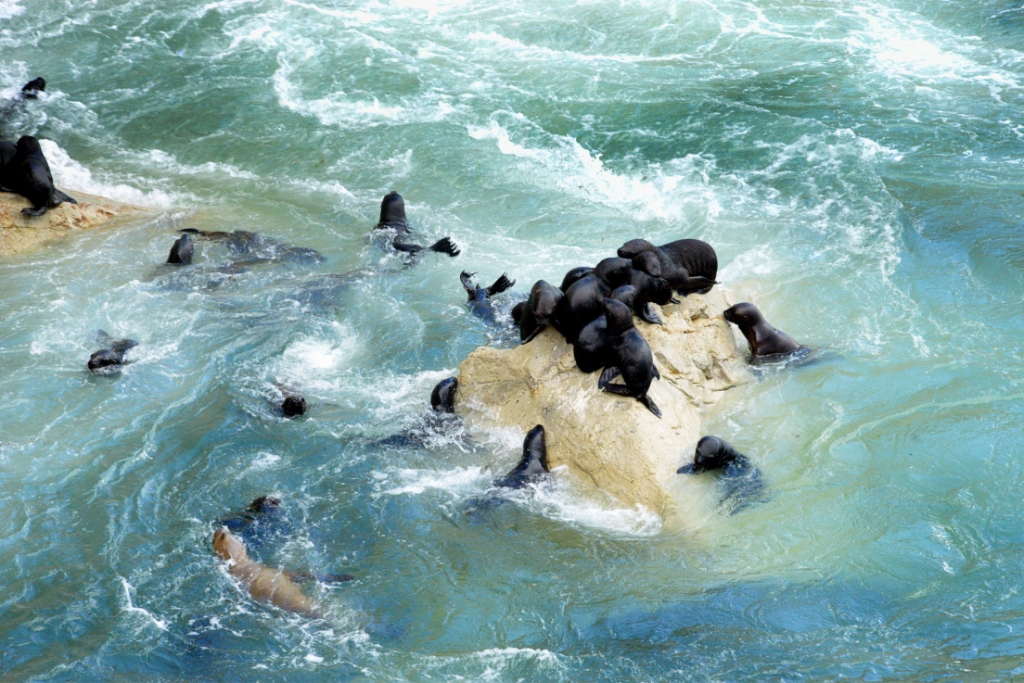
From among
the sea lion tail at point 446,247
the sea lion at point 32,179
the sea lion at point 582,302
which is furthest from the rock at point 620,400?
the sea lion at point 32,179

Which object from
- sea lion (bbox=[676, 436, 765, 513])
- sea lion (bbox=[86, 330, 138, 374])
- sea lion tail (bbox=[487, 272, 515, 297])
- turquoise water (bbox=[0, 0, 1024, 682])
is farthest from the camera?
sea lion tail (bbox=[487, 272, 515, 297])

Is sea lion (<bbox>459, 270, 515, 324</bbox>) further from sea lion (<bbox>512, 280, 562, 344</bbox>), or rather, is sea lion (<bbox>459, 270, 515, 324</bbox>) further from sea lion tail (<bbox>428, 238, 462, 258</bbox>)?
sea lion (<bbox>512, 280, 562, 344</bbox>)

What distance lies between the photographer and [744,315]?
30.6 feet

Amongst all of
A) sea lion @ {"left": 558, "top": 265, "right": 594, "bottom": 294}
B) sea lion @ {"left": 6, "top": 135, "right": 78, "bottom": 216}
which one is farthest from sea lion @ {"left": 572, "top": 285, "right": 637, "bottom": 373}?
sea lion @ {"left": 6, "top": 135, "right": 78, "bottom": 216}

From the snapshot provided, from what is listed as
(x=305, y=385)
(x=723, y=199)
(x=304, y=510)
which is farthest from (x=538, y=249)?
(x=304, y=510)

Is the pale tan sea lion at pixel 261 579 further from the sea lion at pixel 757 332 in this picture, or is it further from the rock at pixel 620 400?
the sea lion at pixel 757 332

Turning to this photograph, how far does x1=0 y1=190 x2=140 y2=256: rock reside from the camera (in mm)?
12414

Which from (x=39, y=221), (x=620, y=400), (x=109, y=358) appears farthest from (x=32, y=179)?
(x=620, y=400)

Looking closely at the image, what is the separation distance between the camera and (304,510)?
8039 millimetres

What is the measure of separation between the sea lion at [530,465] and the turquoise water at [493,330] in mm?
196

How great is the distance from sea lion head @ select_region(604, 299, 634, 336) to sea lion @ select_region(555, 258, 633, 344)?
0.25 metres

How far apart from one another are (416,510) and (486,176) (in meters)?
7.71

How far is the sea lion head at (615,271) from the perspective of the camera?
28.5ft

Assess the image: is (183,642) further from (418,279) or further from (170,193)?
(170,193)
